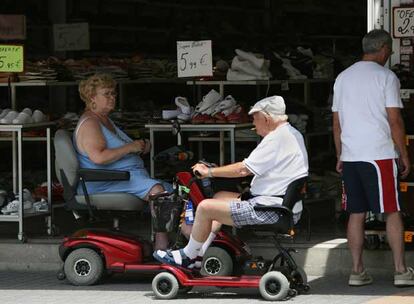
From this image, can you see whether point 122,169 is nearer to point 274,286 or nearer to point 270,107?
point 270,107

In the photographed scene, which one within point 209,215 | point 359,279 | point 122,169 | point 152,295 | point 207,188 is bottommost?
point 152,295

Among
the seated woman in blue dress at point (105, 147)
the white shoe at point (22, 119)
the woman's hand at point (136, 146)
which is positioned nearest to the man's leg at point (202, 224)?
the seated woman in blue dress at point (105, 147)

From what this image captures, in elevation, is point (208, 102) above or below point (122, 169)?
above

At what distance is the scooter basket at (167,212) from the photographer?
10180mm

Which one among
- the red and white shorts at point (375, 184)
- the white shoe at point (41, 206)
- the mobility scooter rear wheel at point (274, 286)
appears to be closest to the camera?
the mobility scooter rear wheel at point (274, 286)

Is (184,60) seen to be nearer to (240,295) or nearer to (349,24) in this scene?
(240,295)

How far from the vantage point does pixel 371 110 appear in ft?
32.4

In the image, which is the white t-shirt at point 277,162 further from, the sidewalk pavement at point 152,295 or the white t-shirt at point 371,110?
the sidewalk pavement at point 152,295

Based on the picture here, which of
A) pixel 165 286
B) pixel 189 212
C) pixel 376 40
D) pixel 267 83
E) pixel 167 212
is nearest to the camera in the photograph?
pixel 165 286

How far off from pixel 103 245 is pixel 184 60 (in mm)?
2090

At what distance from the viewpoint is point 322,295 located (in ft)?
32.1

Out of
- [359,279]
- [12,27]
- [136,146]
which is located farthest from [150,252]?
[12,27]

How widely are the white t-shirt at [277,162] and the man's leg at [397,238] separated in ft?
2.64

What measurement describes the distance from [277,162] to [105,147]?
1.76 metres
